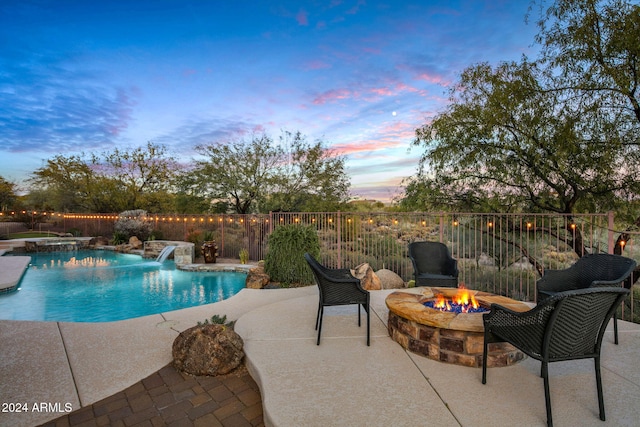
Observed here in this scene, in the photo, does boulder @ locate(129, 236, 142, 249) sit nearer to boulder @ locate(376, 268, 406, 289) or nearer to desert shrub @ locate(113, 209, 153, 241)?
desert shrub @ locate(113, 209, 153, 241)

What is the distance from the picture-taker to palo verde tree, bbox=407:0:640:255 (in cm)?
615

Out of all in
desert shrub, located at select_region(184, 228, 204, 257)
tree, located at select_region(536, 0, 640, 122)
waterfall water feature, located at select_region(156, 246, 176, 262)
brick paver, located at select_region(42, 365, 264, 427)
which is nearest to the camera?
brick paver, located at select_region(42, 365, 264, 427)

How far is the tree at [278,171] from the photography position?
1387cm

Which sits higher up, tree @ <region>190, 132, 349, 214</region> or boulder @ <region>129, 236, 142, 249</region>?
tree @ <region>190, 132, 349, 214</region>

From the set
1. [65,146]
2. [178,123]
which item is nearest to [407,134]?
[178,123]

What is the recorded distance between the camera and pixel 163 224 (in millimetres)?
13922

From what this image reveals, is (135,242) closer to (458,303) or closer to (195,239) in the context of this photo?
(195,239)

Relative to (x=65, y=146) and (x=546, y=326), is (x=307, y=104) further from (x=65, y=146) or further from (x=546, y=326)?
(x=65, y=146)

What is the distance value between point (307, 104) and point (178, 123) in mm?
5806

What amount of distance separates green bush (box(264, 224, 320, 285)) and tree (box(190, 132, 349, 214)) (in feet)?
24.6

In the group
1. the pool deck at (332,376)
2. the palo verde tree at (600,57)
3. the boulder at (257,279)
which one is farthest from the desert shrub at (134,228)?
the palo verde tree at (600,57)

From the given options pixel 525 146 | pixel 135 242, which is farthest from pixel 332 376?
pixel 135 242

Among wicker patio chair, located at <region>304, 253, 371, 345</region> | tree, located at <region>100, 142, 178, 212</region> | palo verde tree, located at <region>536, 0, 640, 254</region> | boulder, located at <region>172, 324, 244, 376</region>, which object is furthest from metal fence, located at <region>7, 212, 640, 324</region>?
boulder, located at <region>172, 324, 244, 376</region>

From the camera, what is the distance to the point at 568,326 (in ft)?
5.82
